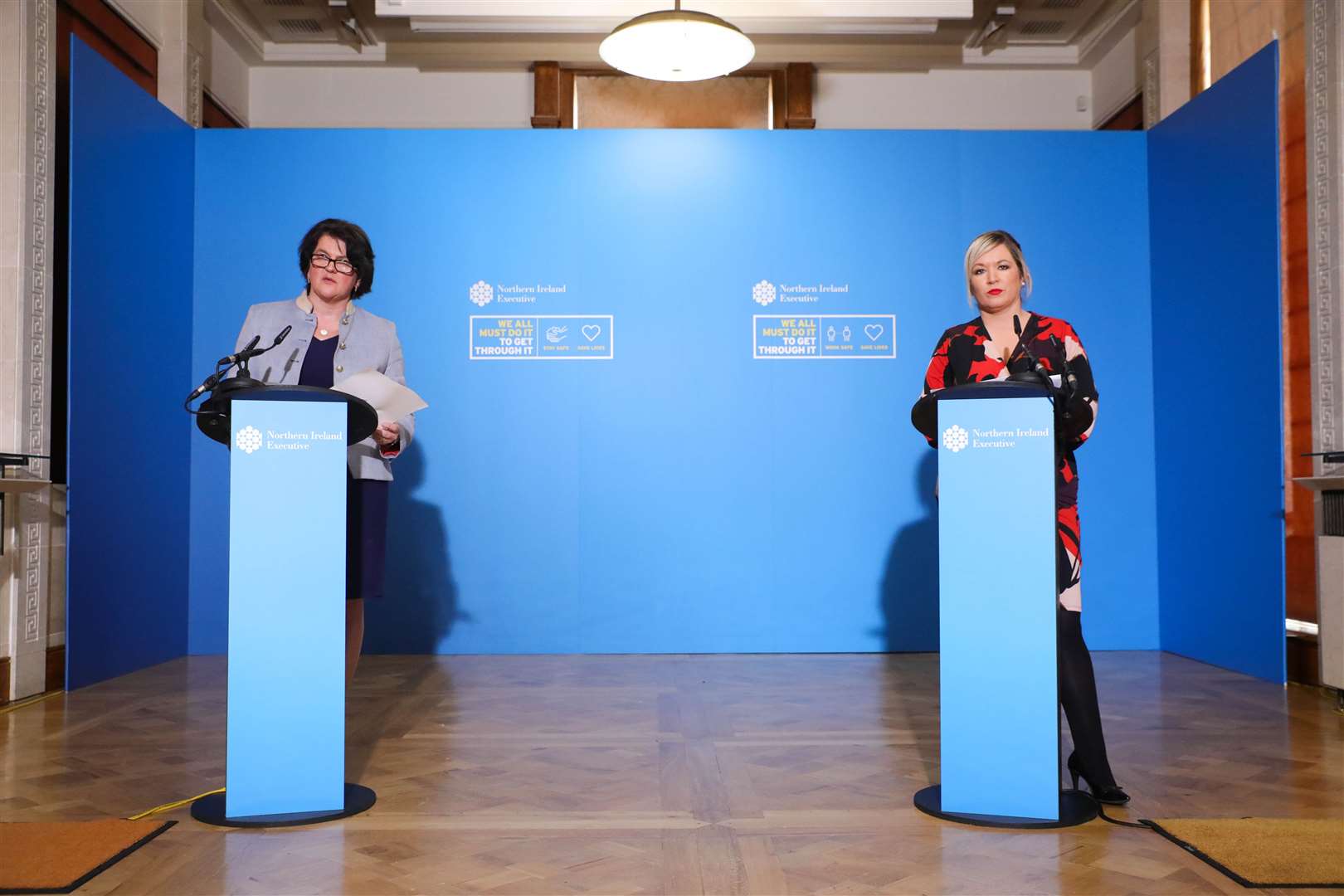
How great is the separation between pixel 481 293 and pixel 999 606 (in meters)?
4.03

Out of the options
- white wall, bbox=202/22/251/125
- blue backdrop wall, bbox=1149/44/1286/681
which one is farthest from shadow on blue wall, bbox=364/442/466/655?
blue backdrop wall, bbox=1149/44/1286/681

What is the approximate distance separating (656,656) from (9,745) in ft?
10.1

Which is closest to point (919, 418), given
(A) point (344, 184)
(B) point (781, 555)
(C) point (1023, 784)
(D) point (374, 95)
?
(C) point (1023, 784)

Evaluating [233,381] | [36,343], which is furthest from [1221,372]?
[36,343]

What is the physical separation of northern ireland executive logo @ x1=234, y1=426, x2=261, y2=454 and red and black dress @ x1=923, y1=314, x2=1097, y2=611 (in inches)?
71.1

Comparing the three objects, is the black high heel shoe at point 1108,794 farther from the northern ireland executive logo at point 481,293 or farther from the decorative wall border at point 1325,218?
the northern ireland executive logo at point 481,293

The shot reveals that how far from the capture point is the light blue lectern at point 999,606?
273 cm

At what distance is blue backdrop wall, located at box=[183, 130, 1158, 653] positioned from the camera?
6012 millimetres

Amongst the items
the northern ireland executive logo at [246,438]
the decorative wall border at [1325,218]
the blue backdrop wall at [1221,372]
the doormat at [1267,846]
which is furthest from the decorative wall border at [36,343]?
the decorative wall border at [1325,218]

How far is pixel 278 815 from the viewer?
279 centimetres

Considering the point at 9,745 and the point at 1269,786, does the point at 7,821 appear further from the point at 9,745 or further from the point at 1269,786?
the point at 1269,786

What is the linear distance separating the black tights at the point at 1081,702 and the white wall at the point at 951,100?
227 inches

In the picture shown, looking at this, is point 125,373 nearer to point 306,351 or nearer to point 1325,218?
point 306,351

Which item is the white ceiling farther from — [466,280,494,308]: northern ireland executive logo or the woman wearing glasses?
the woman wearing glasses
